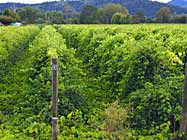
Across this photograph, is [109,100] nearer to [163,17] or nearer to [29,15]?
[163,17]

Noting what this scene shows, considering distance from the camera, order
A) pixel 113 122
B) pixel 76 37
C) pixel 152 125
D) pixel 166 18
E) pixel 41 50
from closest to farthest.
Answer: pixel 113 122, pixel 152 125, pixel 41 50, pixel 76 37, pixel 166 18

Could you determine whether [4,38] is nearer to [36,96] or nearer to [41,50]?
[41,50]

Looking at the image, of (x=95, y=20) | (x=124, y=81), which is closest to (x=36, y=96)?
(x=124, y=81)

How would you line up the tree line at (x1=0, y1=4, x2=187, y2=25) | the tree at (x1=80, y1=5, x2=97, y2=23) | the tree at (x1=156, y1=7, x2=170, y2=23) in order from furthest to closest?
the tree at (x1=80, y1=5, x2=97, y2=23)
the tree line at (x1=0, y1=4, x2=187, y2=25)
the tree at (x1=156, y1=7, x2=170, y2=23)

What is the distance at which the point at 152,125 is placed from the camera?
312 inches

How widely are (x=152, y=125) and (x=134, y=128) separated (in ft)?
1.22

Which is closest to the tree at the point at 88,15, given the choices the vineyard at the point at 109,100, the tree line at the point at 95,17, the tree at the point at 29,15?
the tree line at the point at 95,17

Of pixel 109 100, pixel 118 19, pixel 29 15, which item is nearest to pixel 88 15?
pixel 118 19

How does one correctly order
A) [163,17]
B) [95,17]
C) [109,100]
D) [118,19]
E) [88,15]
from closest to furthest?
[109,100] < [163,17] < [118,19] < [95,17] < [88,15]

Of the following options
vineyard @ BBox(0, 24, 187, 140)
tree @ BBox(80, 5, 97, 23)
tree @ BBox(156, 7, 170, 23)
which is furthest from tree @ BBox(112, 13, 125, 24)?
vineyard @ BBox(0, 24, 187, 140)

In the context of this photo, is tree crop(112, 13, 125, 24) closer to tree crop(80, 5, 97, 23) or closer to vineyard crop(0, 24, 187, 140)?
tree crop(80, 5, 97, 23)

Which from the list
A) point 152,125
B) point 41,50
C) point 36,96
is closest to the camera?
point 152,125

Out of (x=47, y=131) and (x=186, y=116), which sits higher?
(x=186, y=116)

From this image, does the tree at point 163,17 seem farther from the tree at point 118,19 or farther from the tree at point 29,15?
the tree at point 29,15
